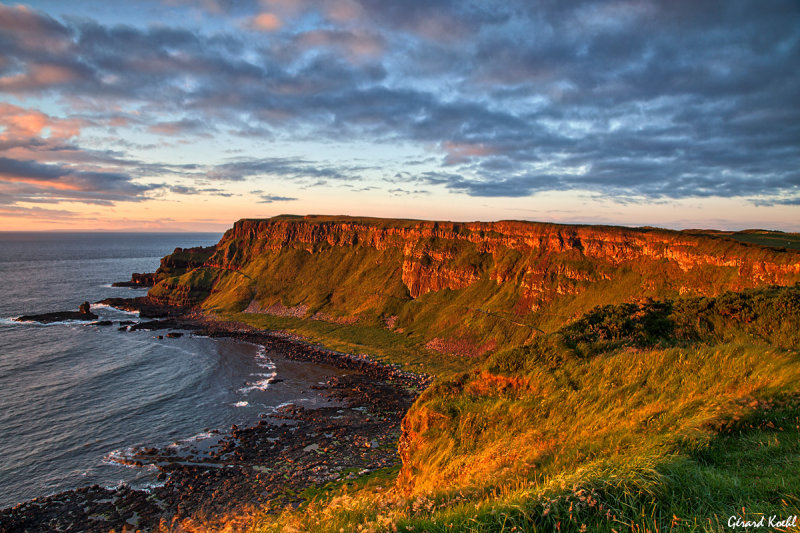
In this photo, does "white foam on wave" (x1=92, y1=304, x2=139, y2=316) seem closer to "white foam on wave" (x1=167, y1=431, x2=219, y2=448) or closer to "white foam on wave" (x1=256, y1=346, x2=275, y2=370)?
"white foam on wave" (x1=256, y1=346, x2=275, y2=370)

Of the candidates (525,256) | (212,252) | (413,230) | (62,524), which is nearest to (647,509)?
(62,524)

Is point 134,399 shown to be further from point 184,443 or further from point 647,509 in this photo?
point 647,509

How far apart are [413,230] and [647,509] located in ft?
318

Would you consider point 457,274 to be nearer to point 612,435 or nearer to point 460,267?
point 460,267

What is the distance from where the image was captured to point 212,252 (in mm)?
145000

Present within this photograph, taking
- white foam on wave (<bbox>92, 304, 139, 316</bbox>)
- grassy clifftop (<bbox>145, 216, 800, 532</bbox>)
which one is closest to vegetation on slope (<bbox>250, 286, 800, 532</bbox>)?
grassy clifftop (<bbox>145, 216, 800, 532</bbox>)

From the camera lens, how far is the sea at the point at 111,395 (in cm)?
3656

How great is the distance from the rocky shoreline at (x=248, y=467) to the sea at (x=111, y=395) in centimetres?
191

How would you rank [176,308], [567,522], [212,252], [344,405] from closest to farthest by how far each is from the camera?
1. [567,522]
2. [344,405]
3. [176,308]
4. [212,252]

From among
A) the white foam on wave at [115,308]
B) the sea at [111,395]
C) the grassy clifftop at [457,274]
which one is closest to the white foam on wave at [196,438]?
the sea at [111,395]

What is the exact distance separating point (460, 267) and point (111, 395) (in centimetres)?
6499

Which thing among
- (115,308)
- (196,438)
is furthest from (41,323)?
(196,438)

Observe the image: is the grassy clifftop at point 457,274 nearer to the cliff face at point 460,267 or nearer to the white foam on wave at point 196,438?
the cliff face at point 460,267

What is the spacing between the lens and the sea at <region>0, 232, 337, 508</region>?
36562 mm
